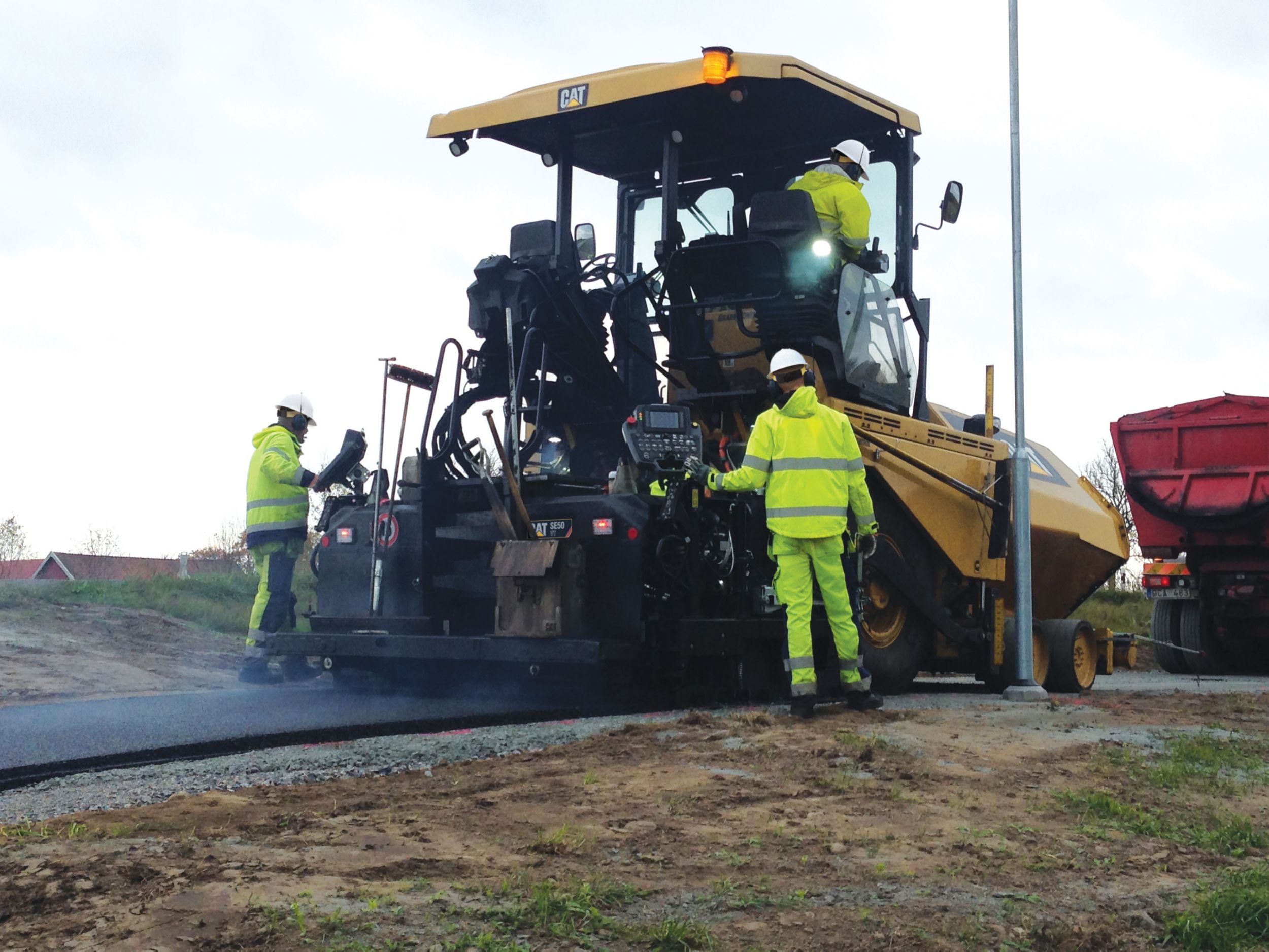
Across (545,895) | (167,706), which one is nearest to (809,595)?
(167,706)

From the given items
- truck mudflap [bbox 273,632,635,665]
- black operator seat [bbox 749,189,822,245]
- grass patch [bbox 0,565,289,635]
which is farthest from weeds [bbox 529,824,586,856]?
grass patch [bbox 0,565,289,635]

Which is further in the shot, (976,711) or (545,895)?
(976,711)

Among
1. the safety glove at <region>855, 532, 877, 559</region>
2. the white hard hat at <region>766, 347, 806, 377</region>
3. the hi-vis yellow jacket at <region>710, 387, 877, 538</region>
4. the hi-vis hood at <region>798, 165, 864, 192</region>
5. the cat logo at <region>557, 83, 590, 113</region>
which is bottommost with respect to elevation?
the safety glove at <region>855, 532, 877, 559</region>

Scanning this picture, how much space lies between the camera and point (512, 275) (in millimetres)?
8289

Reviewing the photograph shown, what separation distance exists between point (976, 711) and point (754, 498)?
5.37ft

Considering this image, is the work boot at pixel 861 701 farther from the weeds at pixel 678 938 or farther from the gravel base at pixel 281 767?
the weeds at pixel 678 938

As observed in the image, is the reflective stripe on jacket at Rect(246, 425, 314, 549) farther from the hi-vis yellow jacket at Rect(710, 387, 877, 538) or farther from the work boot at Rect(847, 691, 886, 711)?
the work boot at Rect(847, 691, 886, 711)

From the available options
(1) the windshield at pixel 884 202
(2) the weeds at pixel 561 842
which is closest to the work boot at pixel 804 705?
(2) the weeds at pixel 561 842

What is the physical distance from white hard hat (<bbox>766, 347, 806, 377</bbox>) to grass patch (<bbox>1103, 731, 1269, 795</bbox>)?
2.51 m

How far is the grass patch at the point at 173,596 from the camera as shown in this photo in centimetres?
1318

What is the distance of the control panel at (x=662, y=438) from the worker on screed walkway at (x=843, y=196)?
63.5 inches

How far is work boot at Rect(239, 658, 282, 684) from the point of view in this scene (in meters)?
Result: 9.20

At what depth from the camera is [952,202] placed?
9.12 metres

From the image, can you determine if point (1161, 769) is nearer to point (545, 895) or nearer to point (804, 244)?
point (545, 895)
